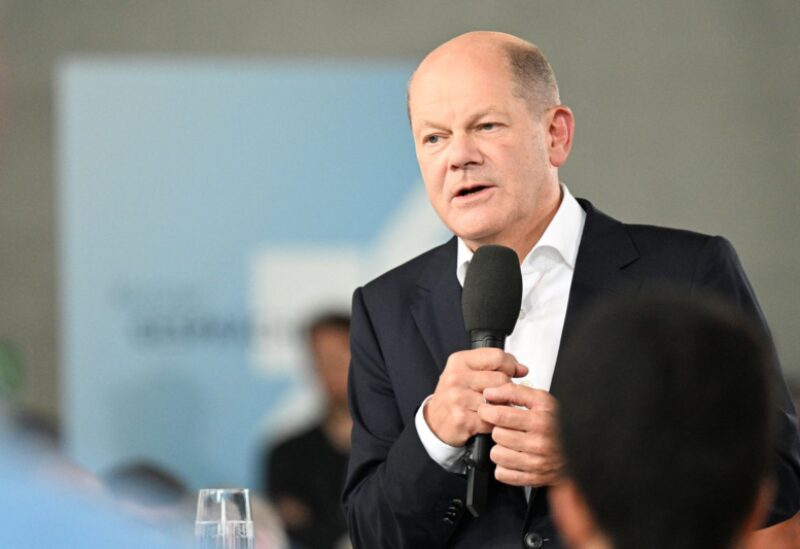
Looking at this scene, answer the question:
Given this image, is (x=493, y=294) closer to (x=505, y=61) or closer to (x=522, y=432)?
(x=522, y=432)

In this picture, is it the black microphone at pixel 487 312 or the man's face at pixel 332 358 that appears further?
the man's face at pixel 332 358

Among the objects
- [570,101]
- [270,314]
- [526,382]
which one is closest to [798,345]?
[570,101]

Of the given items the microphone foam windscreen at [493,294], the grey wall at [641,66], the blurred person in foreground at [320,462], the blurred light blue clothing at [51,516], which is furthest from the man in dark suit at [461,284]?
the grey wall at [641,66]

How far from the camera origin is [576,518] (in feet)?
3.92

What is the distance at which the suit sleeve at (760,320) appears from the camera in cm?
221

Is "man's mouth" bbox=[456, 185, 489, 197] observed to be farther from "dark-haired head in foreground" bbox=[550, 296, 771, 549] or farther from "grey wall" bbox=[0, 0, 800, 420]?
"grey wall" bbox=[0, 0, 800, 420]

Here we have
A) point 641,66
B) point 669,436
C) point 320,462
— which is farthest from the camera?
point 641,66

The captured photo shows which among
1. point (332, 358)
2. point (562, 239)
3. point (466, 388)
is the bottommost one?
point (332, 358)

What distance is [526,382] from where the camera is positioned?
95.5 inches

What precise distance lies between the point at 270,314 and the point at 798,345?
3107 millimetres

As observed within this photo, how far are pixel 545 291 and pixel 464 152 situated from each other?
1.08 ft

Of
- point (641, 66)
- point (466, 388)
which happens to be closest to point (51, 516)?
point (466, 388)

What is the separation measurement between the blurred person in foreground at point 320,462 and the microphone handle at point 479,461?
3.90 metres

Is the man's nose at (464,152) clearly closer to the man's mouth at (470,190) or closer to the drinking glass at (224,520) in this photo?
the man's mouth at (470,190)
